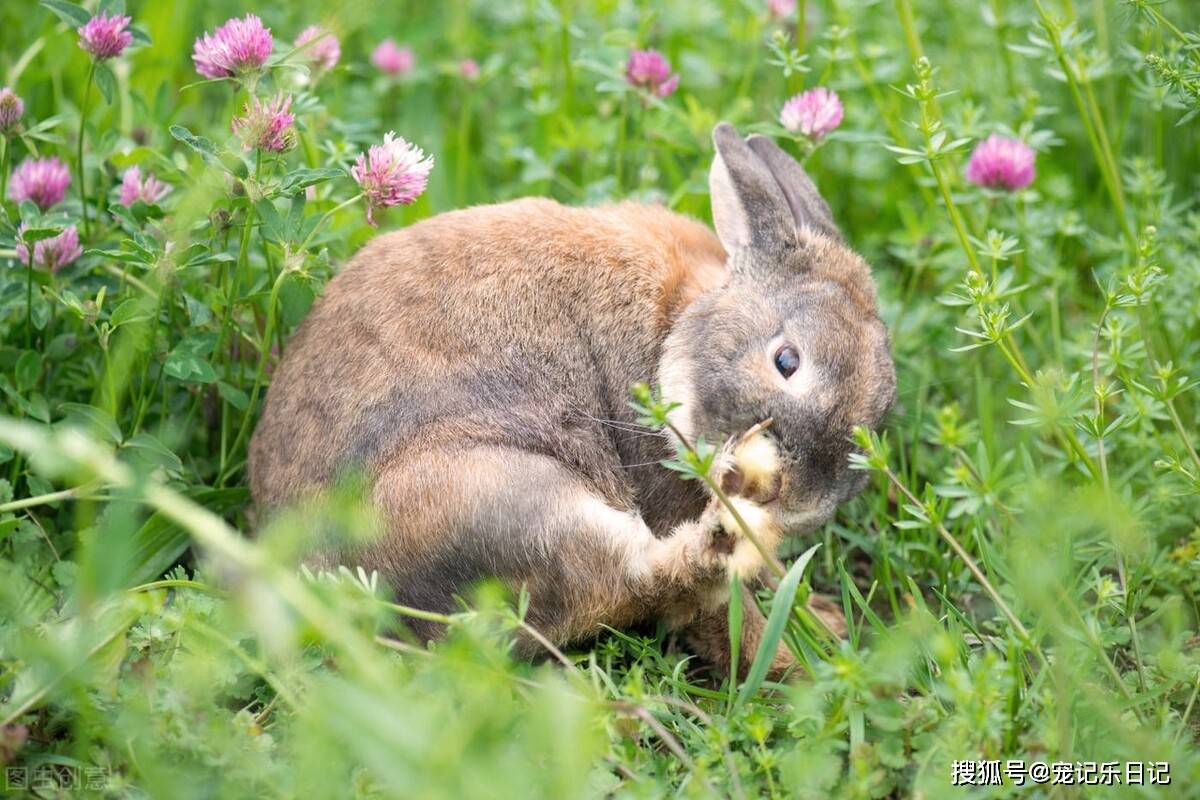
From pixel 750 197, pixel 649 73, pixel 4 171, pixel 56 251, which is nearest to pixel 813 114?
pixel 750 197

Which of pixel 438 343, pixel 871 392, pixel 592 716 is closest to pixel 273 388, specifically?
pixel 438 343

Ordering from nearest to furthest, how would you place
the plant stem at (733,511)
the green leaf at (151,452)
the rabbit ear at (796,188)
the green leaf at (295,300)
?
the plant stem at (733,511), the green leaf at (151,452), the green leaf at (295,300), the rabbit ear at (796,188)

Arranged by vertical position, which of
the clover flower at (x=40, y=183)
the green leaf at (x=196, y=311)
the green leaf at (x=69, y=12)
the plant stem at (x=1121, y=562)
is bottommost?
the plant stem at (x=1121, y=562)

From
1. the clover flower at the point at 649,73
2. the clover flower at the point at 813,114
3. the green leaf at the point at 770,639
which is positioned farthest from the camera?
the clover flower at the point at 649,73

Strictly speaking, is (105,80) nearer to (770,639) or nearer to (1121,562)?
(770,639)

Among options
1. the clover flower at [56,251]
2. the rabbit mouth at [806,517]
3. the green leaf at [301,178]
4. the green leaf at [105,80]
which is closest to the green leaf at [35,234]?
the clover flower at [56,251]

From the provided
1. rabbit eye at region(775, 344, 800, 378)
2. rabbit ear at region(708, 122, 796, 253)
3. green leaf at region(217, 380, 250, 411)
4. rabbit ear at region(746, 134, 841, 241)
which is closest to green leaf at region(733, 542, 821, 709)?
rabbit eye at region(775, 344, 800, 378)

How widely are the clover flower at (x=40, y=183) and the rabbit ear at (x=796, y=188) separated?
2410 millimetres

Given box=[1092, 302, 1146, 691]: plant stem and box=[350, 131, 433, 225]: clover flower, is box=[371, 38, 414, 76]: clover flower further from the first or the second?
box=[1092, 302, 1146, 691]: plant stem

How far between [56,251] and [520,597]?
197cm

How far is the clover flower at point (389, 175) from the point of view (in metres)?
3.61

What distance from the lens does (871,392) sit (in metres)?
3.80

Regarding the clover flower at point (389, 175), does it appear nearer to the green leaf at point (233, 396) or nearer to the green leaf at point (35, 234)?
the green leaf at point (233, 396)

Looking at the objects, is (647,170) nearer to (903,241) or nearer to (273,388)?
(903,241)
